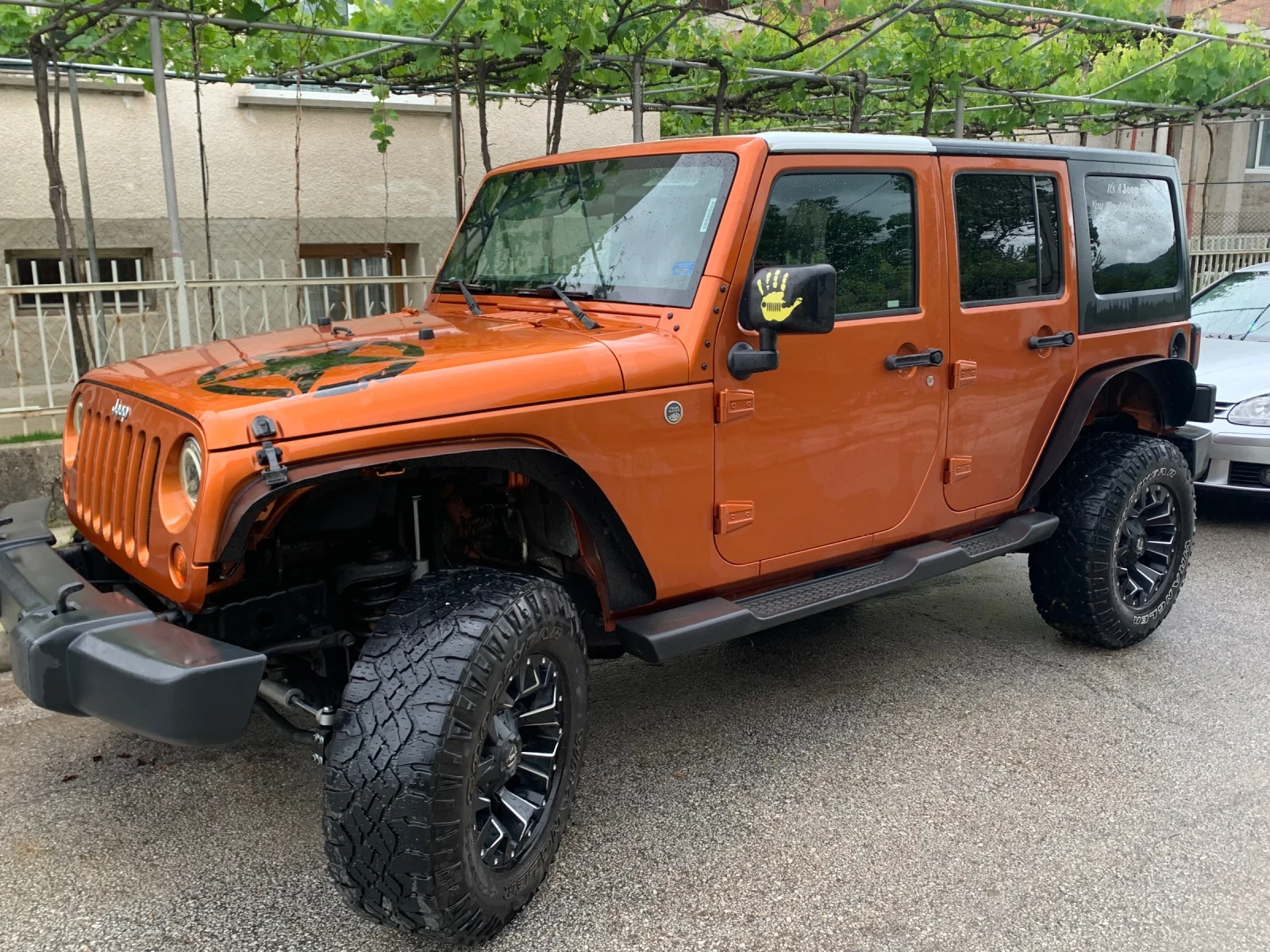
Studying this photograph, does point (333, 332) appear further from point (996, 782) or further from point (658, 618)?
point (996, 782)

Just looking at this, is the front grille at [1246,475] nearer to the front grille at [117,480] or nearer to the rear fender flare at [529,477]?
the rear fender flare at [529,477]

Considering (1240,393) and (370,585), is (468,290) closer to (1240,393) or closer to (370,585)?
(370,585)

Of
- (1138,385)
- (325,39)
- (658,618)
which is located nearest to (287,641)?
(658,618)

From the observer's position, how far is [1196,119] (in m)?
12.0

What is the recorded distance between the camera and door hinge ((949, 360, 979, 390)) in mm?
3879

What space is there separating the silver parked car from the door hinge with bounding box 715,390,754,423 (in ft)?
14.6

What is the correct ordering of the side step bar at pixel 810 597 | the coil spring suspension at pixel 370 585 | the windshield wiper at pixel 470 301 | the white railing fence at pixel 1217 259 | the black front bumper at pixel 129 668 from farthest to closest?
the white railing fence at pixel 1217 259, the windshield wiper at pixel 470 301, the side step bar at pixel 810 597, the coil spring suspension at pixel 370 585, the black front bumper at pixel 129 668

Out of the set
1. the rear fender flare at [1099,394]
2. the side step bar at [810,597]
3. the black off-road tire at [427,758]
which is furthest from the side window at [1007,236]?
the black off-road tire at [427,758]

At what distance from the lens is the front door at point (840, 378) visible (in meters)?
3.28

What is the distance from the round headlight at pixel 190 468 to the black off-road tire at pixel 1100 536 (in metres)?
3.41

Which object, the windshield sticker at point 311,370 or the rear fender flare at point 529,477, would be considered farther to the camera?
the windshield sticker at point 311,370

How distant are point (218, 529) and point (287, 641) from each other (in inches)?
22.6

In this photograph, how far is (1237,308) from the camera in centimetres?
802

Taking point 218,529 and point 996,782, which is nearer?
point 218,529
